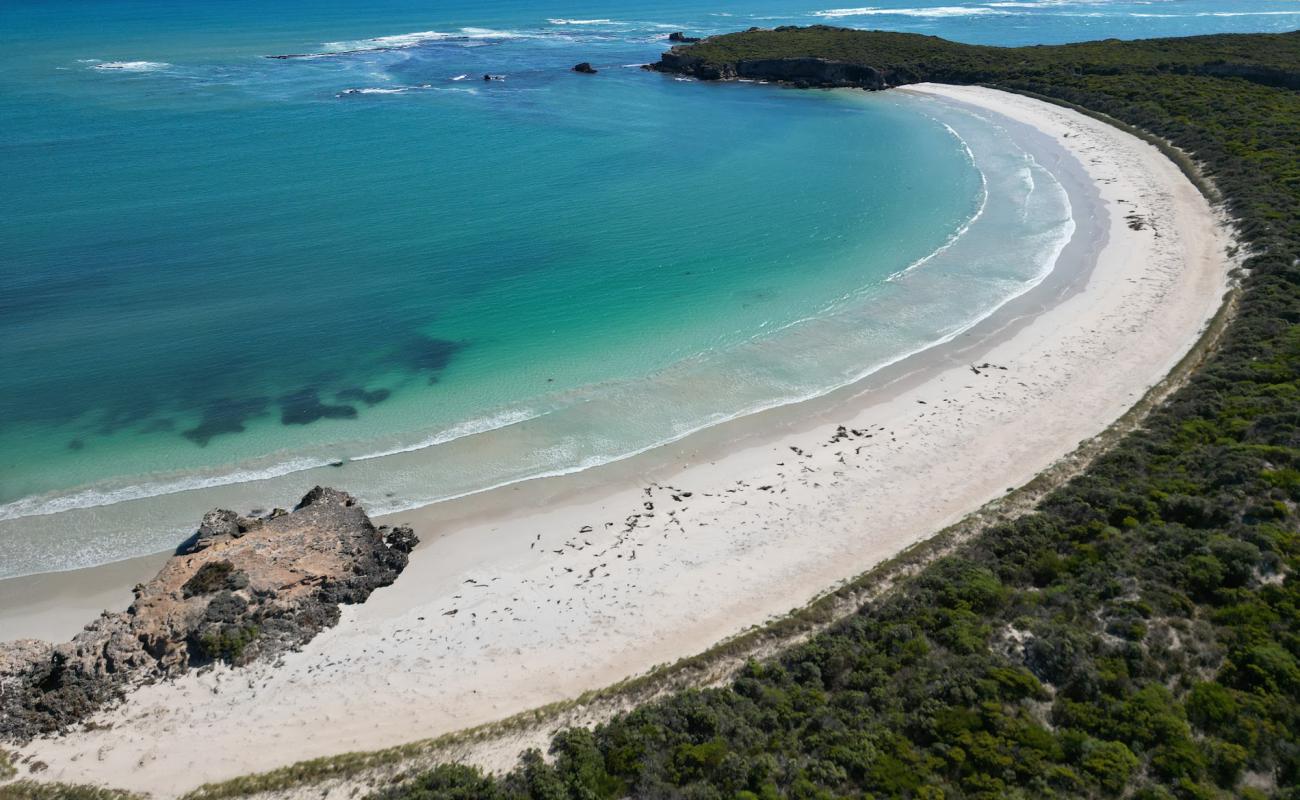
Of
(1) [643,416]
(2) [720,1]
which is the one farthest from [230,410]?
(2) [720,1]

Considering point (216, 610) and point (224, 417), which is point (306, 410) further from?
point (216, 610)

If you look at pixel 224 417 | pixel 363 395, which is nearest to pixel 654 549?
pixel 363 395

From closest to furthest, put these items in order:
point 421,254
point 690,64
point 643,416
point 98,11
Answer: point 643,416 → point 421,254 → point 690,64 → point 98,11

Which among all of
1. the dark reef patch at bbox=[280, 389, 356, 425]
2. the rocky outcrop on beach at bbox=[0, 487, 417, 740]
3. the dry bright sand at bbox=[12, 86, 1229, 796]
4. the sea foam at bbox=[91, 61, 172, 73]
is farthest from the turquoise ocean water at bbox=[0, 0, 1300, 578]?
the sea foam at bbox=[91, 61, 172, 73]

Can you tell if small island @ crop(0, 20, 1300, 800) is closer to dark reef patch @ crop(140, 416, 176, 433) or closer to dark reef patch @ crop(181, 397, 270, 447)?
dark reef patch @ crop(181, 397, 270, 447)

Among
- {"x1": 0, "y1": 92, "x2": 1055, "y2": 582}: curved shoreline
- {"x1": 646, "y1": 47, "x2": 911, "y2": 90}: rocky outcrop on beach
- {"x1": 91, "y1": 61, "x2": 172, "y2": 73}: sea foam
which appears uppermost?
{"x1": 646, "y1": 47, "x2": 911, "y2": 90}: rocky outcrop on beach

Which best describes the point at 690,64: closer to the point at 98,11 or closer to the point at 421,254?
the point at 421,254
